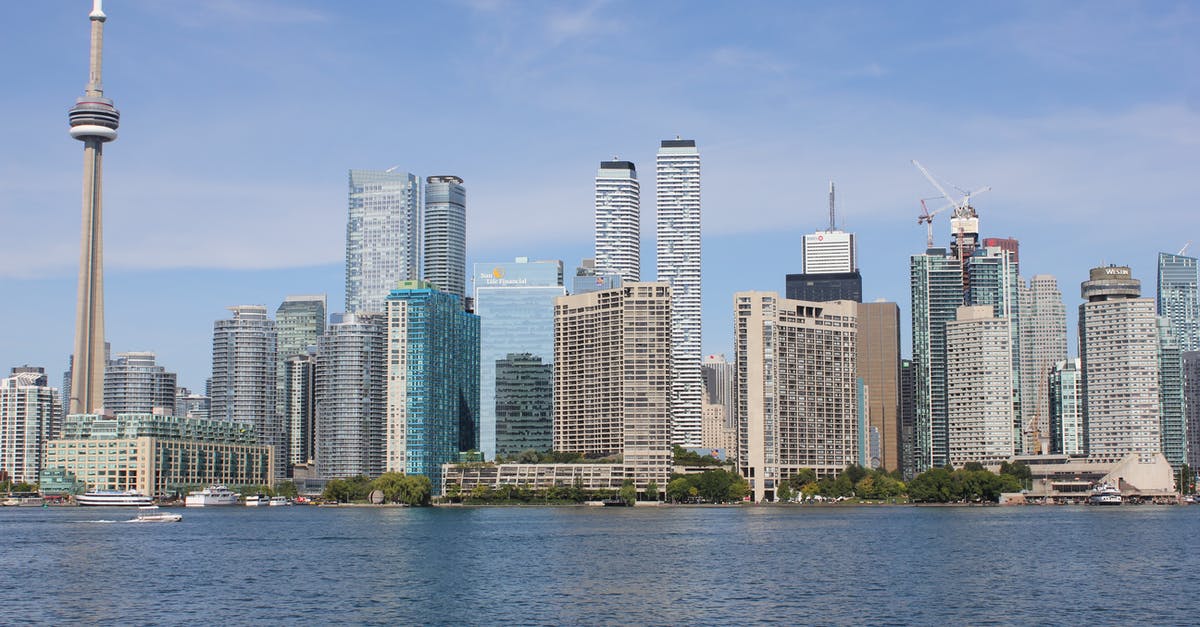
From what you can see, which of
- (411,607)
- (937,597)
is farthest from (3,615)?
(937,597)

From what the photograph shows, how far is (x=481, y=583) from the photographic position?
11875cm

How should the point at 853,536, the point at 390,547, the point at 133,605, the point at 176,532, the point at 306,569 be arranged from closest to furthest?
the point at 133,605 → the point at 306,569 → the point at 390,547 → the point at 853,536 → the point at 176,532

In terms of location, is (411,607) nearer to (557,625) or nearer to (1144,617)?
(557,625)

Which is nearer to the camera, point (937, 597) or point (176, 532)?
point (937, 597)

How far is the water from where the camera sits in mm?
97438

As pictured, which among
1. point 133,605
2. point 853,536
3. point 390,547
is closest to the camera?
point 133,605

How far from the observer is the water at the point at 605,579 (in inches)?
3836

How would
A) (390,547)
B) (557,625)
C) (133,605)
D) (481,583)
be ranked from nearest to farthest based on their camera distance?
(557,625)
(133,605)
(481,583)
(390,547)

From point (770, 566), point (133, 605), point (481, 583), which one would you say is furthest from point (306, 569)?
point (770, 566)

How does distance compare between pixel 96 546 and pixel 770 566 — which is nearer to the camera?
pixel 770 566

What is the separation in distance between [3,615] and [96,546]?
230 ft

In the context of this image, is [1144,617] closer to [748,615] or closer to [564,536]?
[748,615]

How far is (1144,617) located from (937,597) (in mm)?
15761

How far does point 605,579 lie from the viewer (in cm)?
12131
